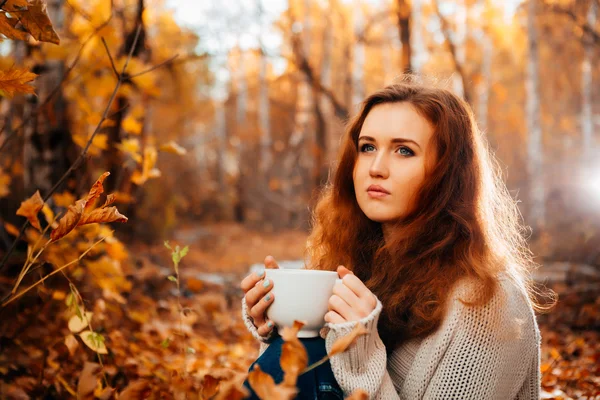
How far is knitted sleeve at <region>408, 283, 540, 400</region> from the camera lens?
49.8 inches

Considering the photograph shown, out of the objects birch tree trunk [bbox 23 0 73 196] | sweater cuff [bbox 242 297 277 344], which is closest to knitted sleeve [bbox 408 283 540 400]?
sweater cuff [bbox 242 297 277 344]

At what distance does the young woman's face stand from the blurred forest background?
0.50 m

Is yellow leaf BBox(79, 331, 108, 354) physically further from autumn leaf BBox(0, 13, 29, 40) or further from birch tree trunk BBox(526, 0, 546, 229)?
birch tree trunk BBox(526, 0, 546, 229)

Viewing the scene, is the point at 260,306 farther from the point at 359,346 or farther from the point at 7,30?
the point at 7,30

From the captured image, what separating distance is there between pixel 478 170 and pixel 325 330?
658 millimetres

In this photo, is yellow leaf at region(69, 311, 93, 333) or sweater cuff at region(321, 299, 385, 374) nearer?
sweater cuff at region(321, 299, 385, 374)

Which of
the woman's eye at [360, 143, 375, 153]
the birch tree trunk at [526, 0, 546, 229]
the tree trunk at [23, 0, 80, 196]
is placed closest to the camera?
the woman's eye at [360, 143, 375, 153]

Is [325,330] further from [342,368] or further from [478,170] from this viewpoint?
[478,170]

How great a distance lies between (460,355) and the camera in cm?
128

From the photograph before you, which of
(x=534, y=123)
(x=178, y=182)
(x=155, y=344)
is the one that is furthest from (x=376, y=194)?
(x=178, y=182)

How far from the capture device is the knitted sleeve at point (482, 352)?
1.27 meters

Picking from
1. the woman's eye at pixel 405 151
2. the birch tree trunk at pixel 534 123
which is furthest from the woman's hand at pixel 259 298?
the birch tree trunk at pixel 534 123

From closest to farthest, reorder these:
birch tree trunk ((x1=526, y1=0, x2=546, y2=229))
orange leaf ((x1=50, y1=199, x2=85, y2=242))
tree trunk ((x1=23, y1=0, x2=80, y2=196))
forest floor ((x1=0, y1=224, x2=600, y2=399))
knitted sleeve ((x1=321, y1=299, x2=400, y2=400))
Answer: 1. orange leaf ((x1=50, y1=199, x2=85, y2=242))
2. knitted sleeve ((x1=321, y1=299, x2=400, y2=400))
3. forest floor ((x1=0, y1=224, x2=600, y2=399))
4. tree trunk ((x1=23, y1=0, x2=80, y2=196))
5. birch tree trunk ((x1=526, y1=0, x2=546, y2=229))

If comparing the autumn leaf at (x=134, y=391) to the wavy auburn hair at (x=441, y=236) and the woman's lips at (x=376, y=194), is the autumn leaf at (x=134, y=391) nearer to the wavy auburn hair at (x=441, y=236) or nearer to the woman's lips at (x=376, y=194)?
the wavy auburn hair at (x=441, y=236)
